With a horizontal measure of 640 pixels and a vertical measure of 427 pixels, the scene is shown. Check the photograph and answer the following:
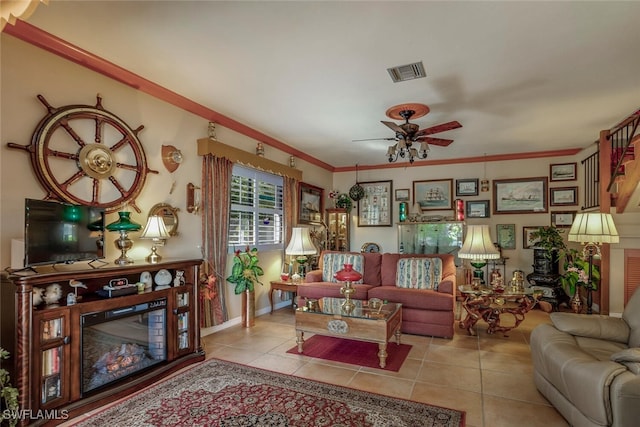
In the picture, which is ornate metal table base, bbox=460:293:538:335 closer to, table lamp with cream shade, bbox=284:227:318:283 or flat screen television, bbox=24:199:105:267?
table lamp with cream shade, bbox=284:227:318:283

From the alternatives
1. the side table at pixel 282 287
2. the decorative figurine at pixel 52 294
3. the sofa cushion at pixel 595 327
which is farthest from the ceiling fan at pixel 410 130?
the decorative figurine at pixel 52 294

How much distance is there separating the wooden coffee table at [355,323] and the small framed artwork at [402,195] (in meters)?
3.77

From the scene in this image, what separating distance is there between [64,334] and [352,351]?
8.24 feet

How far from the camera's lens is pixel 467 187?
6590 millimetres

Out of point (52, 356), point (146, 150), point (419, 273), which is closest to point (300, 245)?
point (419, 273)

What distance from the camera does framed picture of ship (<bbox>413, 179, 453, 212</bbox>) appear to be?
22.1 ft

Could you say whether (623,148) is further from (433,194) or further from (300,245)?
(300,245)

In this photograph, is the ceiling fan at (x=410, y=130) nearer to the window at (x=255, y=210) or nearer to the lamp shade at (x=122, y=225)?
the window at (x=255, y=210)

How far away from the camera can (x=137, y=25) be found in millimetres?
2381

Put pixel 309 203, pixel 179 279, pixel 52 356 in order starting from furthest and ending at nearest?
pixel 309 203
pixel 179 279
pixel 52 356

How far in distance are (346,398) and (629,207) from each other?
4.24 metres

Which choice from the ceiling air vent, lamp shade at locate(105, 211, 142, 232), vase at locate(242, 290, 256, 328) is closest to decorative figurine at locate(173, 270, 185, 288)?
lamp shade at locate(105, 211, 142, 232)

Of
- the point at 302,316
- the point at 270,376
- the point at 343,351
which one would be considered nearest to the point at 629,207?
the point at 343,351

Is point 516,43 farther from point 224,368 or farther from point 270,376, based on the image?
point 224,368
